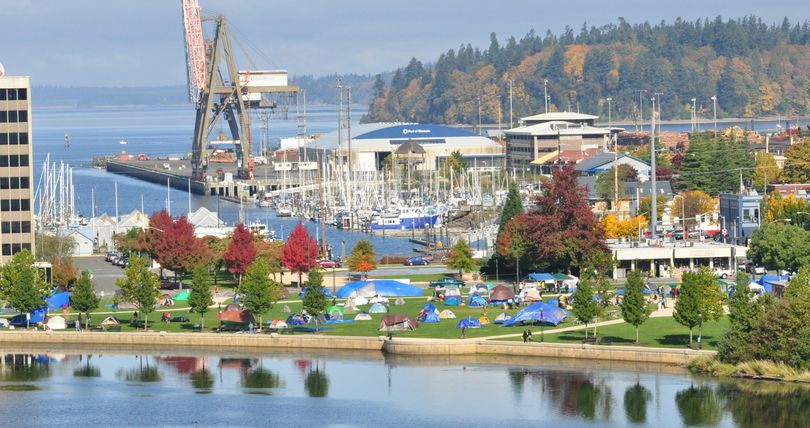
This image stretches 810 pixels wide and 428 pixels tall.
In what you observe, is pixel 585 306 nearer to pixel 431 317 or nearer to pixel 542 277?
pixel 431 317

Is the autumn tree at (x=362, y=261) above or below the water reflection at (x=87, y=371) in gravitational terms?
above

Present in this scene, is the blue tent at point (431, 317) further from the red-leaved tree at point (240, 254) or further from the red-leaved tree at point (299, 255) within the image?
the red-leaved tree at point (240, 254)

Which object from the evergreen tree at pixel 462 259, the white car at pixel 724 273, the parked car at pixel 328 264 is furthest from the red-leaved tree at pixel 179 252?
the white car at pixel 724 273

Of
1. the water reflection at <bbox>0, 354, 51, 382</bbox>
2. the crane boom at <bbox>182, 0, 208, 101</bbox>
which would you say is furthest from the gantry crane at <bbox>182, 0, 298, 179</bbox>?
the water reflection at <bbox>0, 354, 51, 382</bbox>

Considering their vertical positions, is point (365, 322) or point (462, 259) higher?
point (462, 259)

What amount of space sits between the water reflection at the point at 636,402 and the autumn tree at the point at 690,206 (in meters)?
56.9

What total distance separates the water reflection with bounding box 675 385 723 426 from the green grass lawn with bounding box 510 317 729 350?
5.42 m

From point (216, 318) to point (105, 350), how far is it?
241 inches

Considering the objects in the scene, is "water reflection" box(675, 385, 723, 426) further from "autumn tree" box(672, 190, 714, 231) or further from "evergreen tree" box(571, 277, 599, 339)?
"autumn tree" box(672, 190, 714, 231)

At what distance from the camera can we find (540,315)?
69062 millimetres

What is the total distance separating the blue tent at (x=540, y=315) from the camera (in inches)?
2721

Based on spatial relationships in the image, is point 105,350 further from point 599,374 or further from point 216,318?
point 599,374

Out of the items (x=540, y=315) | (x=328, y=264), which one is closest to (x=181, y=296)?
(x=328, y=264)

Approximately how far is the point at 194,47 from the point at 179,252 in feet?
364
